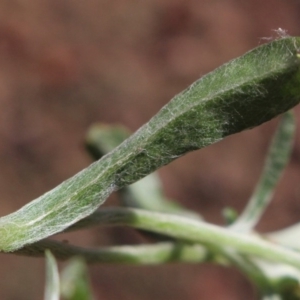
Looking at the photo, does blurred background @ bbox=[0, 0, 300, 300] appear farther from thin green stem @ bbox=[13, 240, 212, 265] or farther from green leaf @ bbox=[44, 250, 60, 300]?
green leaf @ bbox=[44, 250, 60, 300]

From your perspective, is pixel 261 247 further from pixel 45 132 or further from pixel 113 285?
pixel 45 132

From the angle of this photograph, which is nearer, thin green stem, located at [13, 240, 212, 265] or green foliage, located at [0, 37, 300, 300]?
green foliage, located at [0, 37, 300, 300]

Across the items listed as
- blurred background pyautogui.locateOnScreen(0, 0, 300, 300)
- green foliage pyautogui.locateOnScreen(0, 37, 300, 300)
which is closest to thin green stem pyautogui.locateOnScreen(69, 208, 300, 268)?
green foliage pyautogui.locateOnScreen(0, 37, 300, 300)

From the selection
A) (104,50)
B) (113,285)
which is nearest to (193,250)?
(113,285)

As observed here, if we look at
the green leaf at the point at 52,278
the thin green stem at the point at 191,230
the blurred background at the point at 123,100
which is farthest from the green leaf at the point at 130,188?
the blurred background at the point at 123,100

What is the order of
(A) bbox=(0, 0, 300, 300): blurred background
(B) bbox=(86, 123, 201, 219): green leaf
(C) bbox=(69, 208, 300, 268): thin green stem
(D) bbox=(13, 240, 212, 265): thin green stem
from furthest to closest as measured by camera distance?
(A) bbox=(0, 0, 300, 300): blurred background < (B) bbox=(86, 123, 201, 219): green leaf < (C) bbox=(69, 208, 300, 268): thin green stem < (D) bbox=(13, 240, 212, 265): thin green stem
